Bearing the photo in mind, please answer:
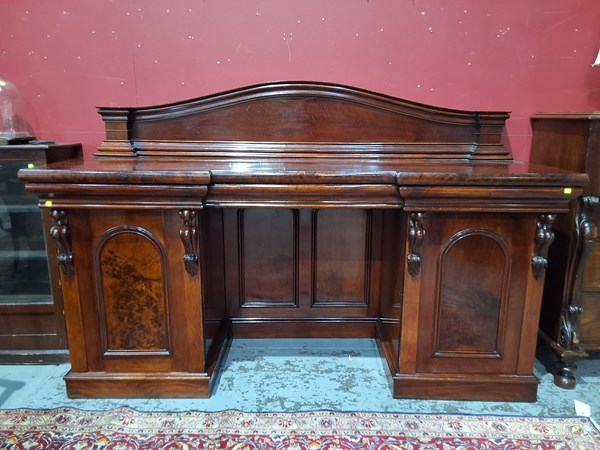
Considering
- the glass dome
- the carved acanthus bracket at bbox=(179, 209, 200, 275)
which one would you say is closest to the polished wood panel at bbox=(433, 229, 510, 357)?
the carved acanthus bracket at bbox=(179, 209, 200, 275)

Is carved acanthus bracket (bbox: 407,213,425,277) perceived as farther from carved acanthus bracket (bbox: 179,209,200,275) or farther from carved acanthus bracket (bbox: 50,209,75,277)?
carved acanthus bracket (bbox: 50,209,75,277)

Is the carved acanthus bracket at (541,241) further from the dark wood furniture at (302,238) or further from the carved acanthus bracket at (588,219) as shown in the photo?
the carved acanthus bracket at (588,219)

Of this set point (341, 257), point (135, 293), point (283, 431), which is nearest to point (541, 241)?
point (341, 257)

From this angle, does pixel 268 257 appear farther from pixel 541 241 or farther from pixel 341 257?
pixel 541 241

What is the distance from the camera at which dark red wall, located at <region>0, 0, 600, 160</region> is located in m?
2.14

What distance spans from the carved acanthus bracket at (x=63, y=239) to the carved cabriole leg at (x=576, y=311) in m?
2.06

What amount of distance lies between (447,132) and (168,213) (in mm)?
1344

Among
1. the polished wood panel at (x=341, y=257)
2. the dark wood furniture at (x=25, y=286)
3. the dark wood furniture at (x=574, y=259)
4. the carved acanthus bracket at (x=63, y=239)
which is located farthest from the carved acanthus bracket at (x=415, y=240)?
the dark wood furniture at (x=25, y=286)

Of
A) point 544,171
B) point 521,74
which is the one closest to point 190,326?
point 544,171

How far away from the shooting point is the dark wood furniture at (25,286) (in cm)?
206

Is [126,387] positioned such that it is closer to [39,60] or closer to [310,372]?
[310,372]

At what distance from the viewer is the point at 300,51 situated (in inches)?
85.4

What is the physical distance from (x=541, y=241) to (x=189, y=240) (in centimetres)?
136

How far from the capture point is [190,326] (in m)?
1.78
